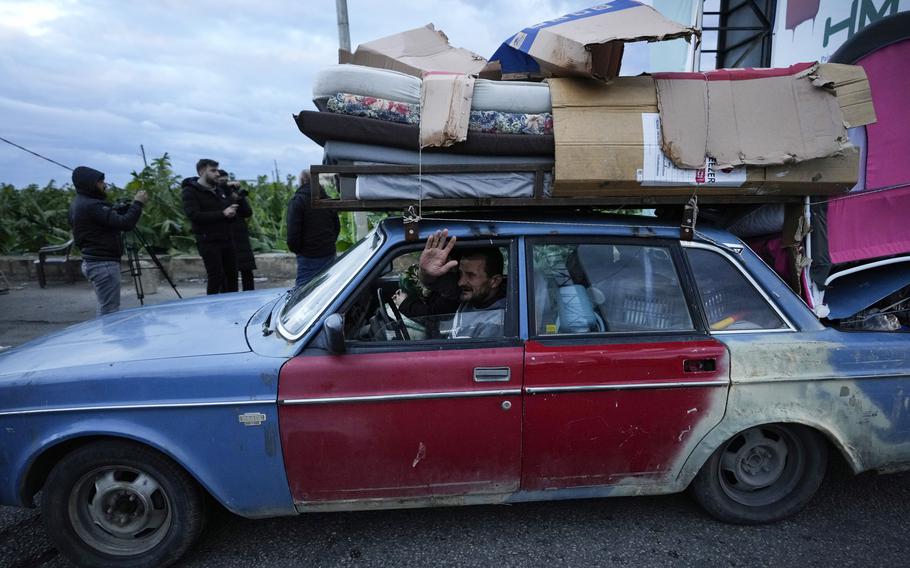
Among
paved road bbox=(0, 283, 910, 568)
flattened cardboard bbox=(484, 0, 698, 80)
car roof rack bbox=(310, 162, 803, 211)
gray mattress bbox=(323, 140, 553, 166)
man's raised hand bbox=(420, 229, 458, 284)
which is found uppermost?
flattened cardboard bbox=(484, 0, 698, 80)

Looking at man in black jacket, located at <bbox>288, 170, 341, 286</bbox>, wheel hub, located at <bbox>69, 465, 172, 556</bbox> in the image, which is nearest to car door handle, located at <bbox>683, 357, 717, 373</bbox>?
wheel hub, located at <bbox>69, 465, 172, 556</bbox>

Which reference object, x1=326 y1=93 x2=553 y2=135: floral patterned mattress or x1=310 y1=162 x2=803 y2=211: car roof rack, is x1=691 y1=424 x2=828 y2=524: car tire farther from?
x1=326 y1=93 x2=553 y2=135: floral patterned mattress

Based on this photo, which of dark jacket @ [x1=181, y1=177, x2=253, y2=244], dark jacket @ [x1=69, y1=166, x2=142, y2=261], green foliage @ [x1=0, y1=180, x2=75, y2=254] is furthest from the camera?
green foliage @ [x1=0, y1=180, x2=75, y2=254]

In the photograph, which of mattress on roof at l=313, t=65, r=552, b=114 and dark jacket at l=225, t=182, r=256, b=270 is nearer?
mattress on roof at l=313, t=65, r=552, b=114

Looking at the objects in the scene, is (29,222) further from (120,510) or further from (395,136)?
(395,136)

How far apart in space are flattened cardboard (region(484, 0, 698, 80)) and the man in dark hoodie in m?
4.18

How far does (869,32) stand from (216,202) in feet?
19.3

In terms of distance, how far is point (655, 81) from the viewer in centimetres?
263

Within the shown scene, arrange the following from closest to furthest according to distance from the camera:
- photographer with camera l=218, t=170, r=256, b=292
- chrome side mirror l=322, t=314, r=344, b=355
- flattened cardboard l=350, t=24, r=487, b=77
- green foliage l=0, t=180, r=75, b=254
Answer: chrome side mirror l=322, t=314, r=344, b=355
flattened cardboard l=350, t=24, r=487, b=77
photographer with camera l=218, t=170, r=256, b=292
green foliage l=0, t=180, r=75, b=254

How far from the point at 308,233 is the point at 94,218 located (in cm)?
196

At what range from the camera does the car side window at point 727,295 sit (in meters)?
2.58

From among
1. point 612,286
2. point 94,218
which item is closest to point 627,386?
point 612,286

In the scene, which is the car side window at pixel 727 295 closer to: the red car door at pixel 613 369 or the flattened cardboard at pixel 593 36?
the red car door at pixel 613 369

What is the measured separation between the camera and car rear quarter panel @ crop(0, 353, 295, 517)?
2277 millimetres
